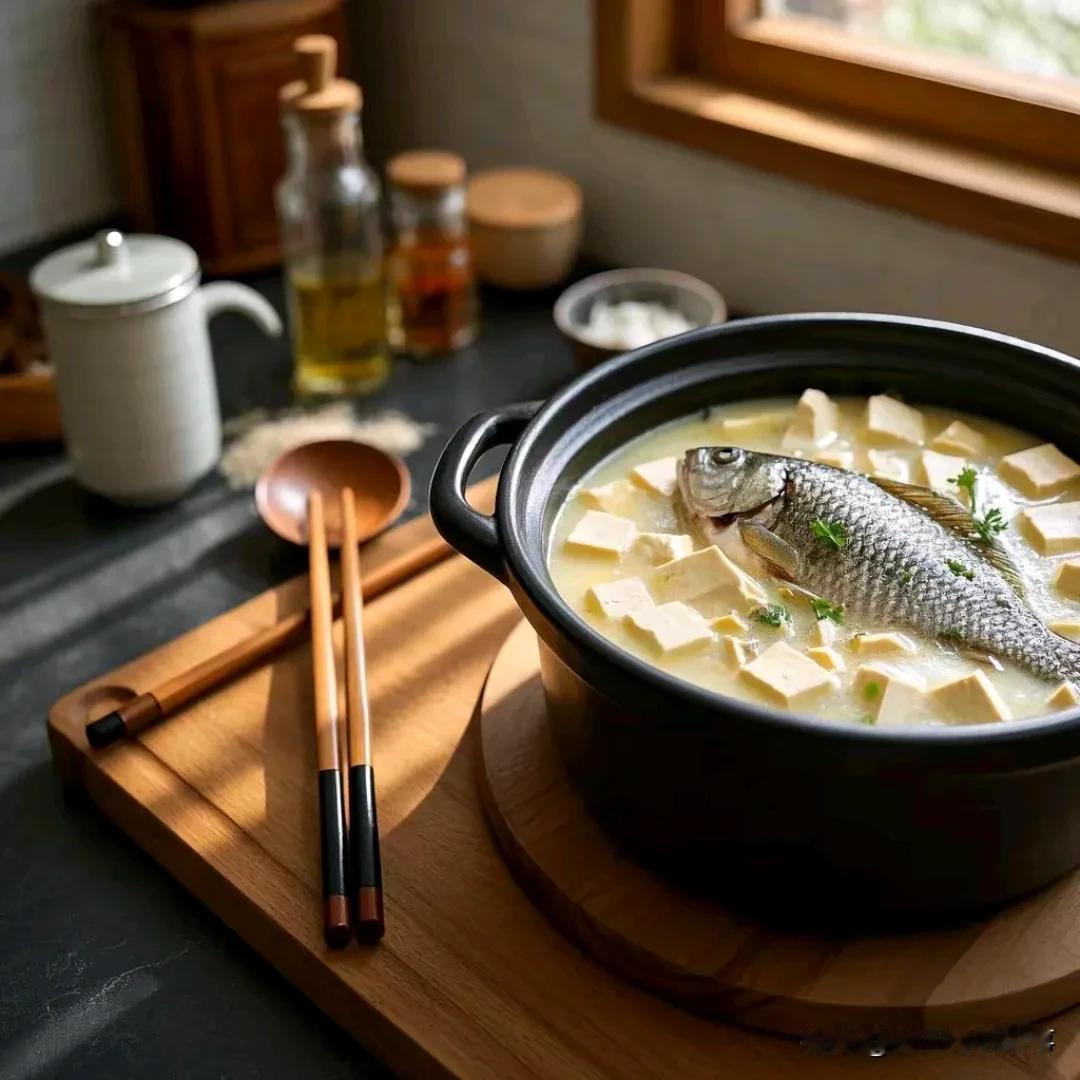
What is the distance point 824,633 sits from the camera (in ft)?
3.01

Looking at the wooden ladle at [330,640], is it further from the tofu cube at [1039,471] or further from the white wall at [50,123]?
the white wall at [50,123]

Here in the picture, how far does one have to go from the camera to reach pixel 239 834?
1.00m

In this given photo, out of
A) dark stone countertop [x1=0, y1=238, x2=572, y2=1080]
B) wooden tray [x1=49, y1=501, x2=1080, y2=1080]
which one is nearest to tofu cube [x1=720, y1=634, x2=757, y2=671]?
wooden tray [x1=49, y1=501, x2=1080, y2=1080]

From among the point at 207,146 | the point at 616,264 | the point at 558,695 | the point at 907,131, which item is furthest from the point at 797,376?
the point at 207,146

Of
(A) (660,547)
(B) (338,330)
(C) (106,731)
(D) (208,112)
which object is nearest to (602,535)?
(A) (660,547)

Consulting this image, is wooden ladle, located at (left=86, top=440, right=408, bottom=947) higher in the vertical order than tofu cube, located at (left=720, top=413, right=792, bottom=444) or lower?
lower

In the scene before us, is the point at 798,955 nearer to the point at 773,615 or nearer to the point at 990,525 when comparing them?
the point at 773,615

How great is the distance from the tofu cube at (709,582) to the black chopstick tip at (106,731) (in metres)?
0.41

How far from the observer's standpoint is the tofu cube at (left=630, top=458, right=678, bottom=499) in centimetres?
106

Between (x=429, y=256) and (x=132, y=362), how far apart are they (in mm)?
397

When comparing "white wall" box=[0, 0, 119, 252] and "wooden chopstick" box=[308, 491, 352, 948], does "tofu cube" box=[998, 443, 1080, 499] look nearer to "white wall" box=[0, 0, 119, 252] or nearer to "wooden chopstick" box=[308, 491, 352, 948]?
"wooden chopstick" box=[308, 491, 352, 948]

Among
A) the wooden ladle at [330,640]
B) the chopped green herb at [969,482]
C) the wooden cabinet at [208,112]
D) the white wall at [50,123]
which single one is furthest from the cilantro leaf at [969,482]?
the white wall at [50,123]

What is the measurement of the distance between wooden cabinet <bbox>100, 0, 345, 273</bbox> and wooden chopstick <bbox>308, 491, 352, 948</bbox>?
0.59 metres

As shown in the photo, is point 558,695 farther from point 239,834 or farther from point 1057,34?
point 1057,34
